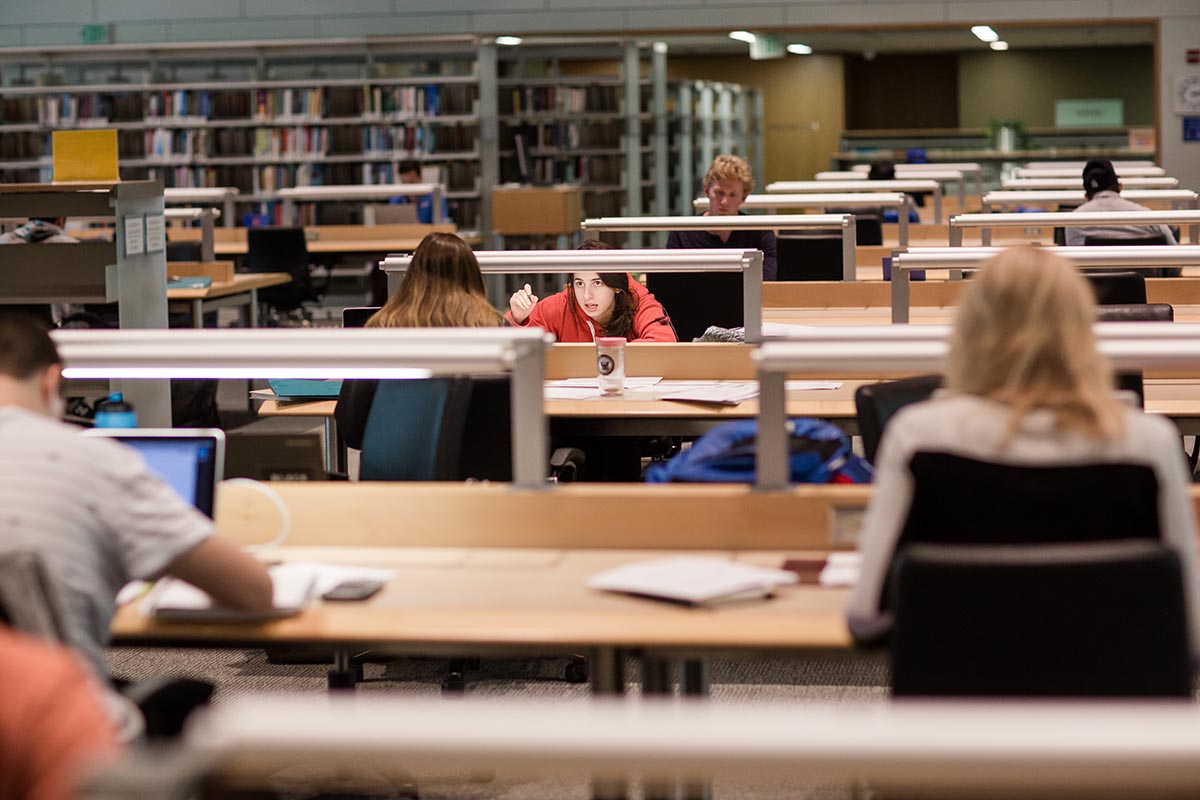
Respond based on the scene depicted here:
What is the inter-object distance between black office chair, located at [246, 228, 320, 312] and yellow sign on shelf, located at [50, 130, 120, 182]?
461 centimetres

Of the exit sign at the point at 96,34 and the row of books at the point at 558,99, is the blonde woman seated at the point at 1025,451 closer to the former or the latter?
the row of books at the point at 558,99

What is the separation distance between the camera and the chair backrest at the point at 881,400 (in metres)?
2.85

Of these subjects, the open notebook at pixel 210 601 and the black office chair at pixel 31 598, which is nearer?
the black office chair at pixel 31 598

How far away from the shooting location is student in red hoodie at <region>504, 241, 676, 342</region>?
4.67 metres

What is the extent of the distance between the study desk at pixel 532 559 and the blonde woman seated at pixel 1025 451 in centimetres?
22

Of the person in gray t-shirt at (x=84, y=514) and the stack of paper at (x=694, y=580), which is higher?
the person in gray t-shirt at (x=84, y=514)

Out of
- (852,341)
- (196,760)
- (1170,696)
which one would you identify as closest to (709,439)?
(852,341)

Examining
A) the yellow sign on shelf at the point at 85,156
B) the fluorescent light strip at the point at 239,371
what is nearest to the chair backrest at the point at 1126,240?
the yellow sign on shelf at the point at 85,156

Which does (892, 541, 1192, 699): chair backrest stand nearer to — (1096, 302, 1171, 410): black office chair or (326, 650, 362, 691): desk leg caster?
(326, 650, 362, 691): desk leg caster

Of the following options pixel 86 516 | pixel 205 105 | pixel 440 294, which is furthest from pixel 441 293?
pixel 205 105

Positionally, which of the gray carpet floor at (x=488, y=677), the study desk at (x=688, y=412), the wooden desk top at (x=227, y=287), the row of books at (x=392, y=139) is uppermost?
the row of books at (x=392, y=139)

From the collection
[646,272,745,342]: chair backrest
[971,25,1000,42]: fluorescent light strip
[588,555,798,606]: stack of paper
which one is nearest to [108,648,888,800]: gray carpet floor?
[588,555,798,606]: stack of paper

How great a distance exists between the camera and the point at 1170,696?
181cm

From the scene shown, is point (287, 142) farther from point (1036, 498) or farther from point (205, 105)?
point (1036, 498)
